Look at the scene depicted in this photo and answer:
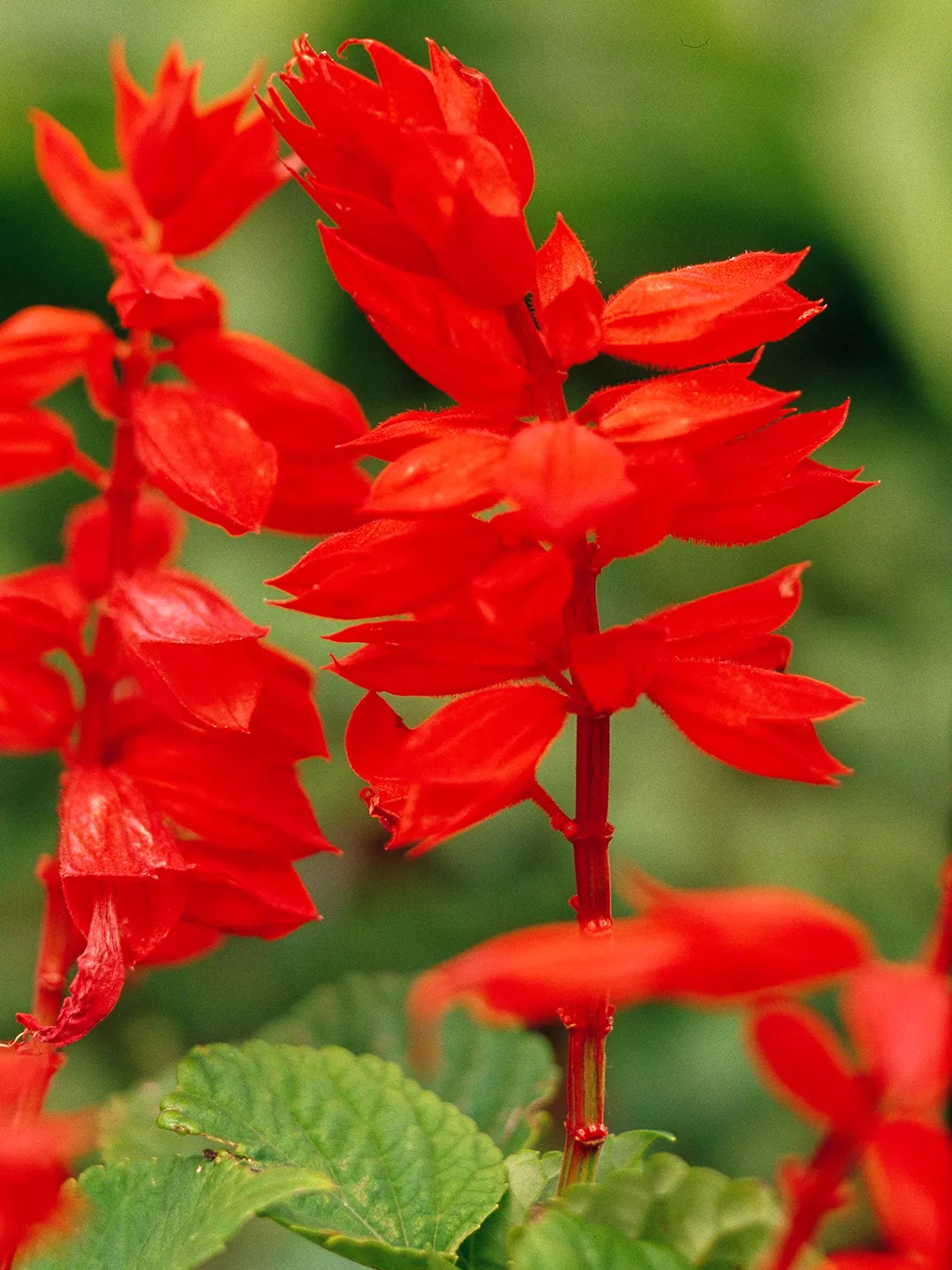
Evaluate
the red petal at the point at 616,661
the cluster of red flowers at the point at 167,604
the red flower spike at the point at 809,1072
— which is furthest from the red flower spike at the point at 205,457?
the red flower spike at the point at 809,1072

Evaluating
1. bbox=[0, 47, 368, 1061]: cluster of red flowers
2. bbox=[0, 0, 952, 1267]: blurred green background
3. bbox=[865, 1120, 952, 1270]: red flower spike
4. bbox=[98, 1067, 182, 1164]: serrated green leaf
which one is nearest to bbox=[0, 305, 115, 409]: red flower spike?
bbox=[0, 47, 368, 1061]: cluster of red flowers

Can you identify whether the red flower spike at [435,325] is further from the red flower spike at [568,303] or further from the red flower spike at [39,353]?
the red flower spike at [39,353]

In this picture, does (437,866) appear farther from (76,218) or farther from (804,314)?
(804,314)

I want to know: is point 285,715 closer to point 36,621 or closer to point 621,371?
point 36,621

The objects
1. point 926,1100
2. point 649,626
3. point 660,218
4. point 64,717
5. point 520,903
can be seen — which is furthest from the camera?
point 660,218

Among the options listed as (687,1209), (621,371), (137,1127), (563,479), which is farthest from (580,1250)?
(621,371)

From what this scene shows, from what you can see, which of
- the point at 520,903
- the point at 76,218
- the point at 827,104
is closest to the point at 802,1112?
the point at 76,218
